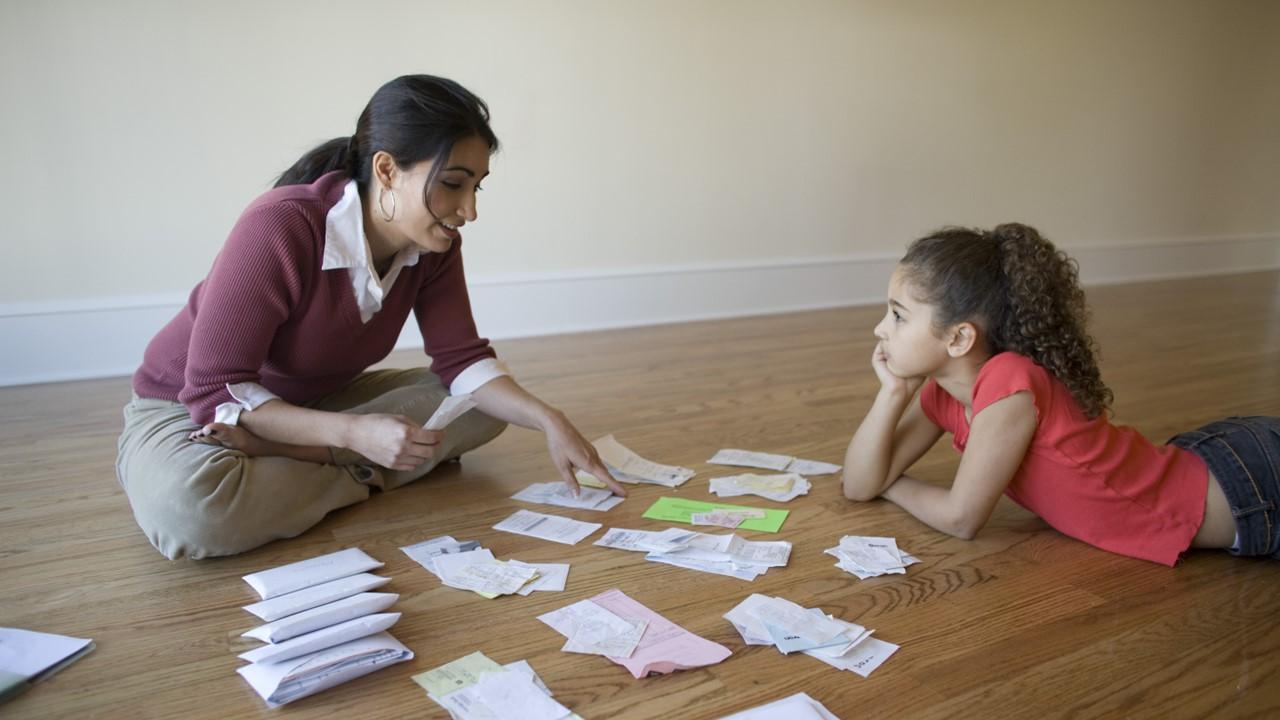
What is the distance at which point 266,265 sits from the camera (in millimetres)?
1852

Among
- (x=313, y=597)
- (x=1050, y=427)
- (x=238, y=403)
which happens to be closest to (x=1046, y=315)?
(x=1050, y=427)

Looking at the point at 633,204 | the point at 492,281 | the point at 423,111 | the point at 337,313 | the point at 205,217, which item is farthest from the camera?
the point at 633,204

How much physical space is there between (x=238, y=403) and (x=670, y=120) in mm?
3211

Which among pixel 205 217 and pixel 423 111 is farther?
pixel 205 217

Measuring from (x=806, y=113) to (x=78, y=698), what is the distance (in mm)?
4486

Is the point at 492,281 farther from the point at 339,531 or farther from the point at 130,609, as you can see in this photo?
the point at 130,609

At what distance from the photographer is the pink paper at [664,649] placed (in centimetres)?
148

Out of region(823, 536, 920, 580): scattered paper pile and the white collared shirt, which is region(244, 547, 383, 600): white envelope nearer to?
the white collared shirt

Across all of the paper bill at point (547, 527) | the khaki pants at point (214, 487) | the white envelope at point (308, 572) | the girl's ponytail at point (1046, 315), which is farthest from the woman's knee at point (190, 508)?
the girl's ponytail at point (1046, 315)

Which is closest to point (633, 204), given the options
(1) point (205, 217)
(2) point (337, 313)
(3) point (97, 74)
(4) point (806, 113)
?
(4) point (806, 113)

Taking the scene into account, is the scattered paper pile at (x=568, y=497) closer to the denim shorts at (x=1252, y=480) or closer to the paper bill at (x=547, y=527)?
the paper bill at (x=547, y=527)

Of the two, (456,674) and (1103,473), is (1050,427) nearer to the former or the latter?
(1103,473)

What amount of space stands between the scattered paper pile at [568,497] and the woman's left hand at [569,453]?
0.25ft

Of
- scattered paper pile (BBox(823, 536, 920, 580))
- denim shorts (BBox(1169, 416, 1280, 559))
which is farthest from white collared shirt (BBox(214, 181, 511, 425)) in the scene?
denim shorts (BBox(1169, 416, 1280, 559))
